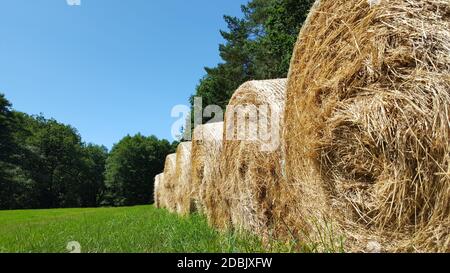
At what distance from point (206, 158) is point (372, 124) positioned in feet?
15.4

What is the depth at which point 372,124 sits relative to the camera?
310 centimetres

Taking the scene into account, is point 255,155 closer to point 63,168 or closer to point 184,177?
point 184,177

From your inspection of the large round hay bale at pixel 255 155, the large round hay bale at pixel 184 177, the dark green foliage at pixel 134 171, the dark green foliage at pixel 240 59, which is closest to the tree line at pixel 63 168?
the dark green foliage at pixel 134 171

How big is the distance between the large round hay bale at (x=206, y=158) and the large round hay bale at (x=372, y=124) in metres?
2.96

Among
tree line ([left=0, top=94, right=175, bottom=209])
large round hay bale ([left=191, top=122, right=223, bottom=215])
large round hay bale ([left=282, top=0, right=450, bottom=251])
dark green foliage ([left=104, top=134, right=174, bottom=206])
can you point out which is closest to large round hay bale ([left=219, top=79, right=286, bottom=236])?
large round hay bale ([left=282, top=0, right=450, bottom=251])

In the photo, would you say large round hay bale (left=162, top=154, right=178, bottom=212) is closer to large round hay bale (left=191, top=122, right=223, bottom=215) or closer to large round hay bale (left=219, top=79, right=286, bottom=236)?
large round hay bale (left=191, top=122, right=223, bottom=215)

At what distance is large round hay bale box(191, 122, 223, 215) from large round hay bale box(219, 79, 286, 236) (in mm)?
1006

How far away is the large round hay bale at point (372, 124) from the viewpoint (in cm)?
271

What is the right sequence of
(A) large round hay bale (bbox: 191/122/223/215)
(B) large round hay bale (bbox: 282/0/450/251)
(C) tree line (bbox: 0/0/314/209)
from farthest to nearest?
(C) tree line (bbox: 0/0/314/209) < (A) large round hay bale (bbox: 191/122/223/215) < (B) large round hay bale (bbox: 282/0/450/251)

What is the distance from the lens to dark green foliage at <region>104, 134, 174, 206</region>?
52.1 m

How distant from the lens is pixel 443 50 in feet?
8.90
